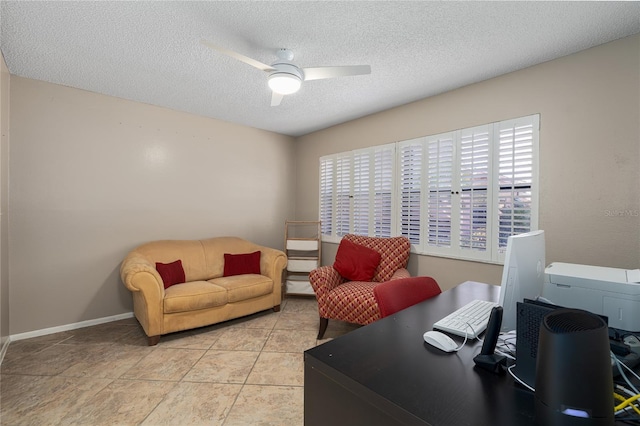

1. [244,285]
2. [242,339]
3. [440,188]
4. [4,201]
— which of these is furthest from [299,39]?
[4,201]

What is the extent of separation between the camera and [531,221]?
2.42m

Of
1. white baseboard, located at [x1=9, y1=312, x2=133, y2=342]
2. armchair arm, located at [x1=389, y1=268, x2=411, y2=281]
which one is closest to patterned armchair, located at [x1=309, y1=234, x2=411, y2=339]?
armchair arm, located at [x1=389, y1=268, x2=411, y2=281]

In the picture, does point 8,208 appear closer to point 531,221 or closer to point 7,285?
point 7,285

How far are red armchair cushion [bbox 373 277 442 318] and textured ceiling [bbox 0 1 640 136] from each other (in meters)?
1.72

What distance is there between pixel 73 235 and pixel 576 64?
4997 millimetres

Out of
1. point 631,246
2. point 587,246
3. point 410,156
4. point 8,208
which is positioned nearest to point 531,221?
point 587,246

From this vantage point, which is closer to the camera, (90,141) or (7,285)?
(7,285)

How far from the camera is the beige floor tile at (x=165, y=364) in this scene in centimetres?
216

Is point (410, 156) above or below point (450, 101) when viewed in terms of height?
below

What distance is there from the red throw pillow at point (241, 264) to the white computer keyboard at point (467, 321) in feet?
8.85

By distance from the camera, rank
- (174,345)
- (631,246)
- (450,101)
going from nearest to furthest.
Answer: (631,246), (174,345), (450,101)

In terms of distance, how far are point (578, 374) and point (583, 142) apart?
2.41m

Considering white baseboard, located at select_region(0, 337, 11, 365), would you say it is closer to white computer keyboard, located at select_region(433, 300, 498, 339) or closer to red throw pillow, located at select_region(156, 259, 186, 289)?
red throw pillow, located at select_region(156, 259, 186, 289)

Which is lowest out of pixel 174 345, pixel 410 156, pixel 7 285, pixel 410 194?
pixel 174 345
